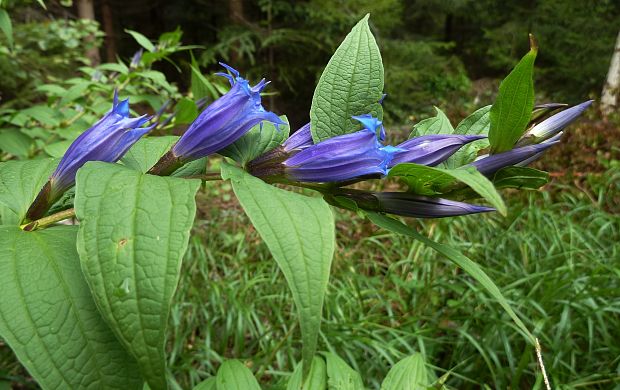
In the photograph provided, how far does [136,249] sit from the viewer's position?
55cm

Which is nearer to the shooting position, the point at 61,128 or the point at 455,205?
the point at 455,205

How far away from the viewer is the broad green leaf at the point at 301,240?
543mm

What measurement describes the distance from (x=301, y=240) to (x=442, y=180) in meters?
0.26

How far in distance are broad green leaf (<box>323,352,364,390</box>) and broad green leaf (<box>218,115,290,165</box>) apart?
0.90m

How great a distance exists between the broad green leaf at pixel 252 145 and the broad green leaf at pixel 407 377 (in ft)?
3.08

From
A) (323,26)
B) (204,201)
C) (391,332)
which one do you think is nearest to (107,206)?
(391,332)

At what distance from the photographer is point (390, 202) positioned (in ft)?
2.56

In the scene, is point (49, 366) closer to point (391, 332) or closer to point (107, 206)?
point (107, 206)

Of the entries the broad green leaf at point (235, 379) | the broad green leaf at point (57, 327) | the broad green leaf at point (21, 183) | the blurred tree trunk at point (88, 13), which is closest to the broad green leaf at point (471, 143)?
the broad green leaf at point (57, 327)

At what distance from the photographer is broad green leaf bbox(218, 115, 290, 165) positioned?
0.78 meters

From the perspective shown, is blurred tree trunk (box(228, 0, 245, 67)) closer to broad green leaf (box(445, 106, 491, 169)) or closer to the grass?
the grass

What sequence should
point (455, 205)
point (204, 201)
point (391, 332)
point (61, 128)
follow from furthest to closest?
point (204, 201) < point (391, 332) < point (61, 128) < point (455, 205)

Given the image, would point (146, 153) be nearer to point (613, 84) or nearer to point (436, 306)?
point (436, 306)

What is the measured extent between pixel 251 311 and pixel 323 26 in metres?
6.41
